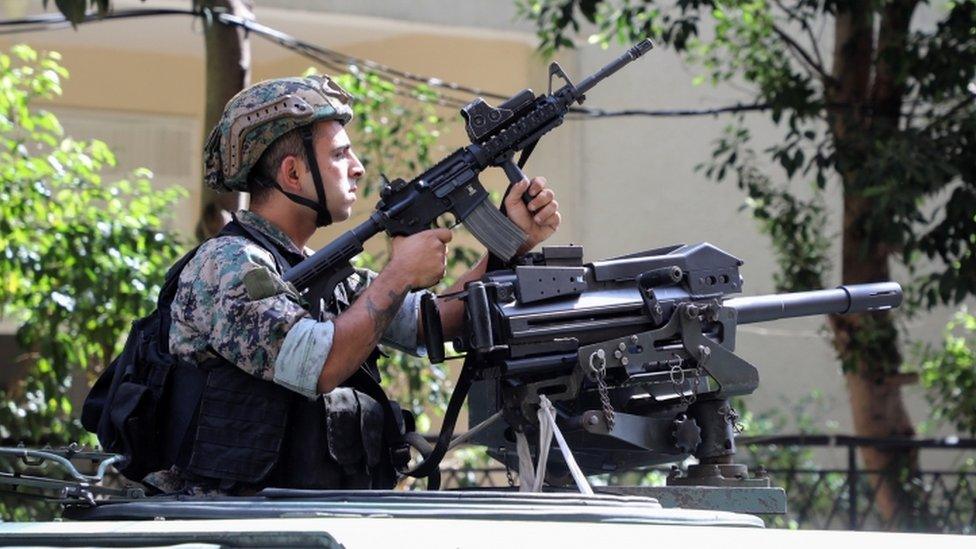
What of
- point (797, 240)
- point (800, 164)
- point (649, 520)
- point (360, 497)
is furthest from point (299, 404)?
point (797, 240)

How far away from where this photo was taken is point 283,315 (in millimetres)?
3529

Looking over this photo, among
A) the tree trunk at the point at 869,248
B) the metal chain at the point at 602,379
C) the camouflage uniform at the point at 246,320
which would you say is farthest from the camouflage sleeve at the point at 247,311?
the tree trunk at the point at 869,248

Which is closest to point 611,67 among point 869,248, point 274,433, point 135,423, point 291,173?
point 291,173

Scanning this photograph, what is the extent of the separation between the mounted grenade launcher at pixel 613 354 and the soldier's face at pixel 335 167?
361 millimetres

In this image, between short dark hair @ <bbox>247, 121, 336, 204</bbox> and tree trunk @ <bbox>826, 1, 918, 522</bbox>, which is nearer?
short dark hair @ <bbox>247, 121, 336, 204</bbox>

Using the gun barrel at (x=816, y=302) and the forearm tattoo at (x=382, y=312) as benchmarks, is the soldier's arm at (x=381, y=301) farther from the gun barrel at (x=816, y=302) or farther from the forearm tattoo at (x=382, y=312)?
the gun barrel at (x=816, y=302)

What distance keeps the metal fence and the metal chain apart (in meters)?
4.79

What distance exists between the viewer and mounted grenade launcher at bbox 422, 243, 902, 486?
3.50m

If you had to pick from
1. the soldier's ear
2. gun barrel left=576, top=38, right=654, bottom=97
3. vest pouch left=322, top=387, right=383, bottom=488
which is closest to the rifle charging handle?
gun barrel left=576, top=38, right=654, bottom=97

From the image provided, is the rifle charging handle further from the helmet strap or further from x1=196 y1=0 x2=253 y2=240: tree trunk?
x1=196 y1=0 x2=253 y2=240: tree trunk

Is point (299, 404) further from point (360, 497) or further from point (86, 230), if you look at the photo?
point (86, 230)

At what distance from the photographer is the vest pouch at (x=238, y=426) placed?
3.62 m

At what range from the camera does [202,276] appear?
3.71 meters

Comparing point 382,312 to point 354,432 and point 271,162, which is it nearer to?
point 354,432
